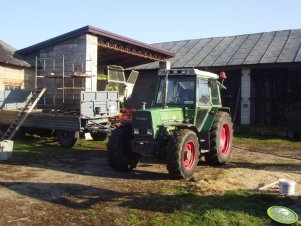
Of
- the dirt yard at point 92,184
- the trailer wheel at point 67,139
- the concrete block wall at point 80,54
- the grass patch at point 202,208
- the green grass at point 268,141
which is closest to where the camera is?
the grass patch at point 202,208

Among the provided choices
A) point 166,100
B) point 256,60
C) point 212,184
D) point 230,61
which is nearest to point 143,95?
point 230,61

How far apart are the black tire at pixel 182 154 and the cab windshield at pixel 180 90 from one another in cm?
118

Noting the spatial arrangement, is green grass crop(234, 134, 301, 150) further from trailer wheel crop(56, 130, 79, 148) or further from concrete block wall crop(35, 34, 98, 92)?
trailer wheel crop(56, 130, 79, 148)

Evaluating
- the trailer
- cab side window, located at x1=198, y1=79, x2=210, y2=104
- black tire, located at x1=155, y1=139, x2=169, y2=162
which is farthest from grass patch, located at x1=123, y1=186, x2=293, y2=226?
the trailer

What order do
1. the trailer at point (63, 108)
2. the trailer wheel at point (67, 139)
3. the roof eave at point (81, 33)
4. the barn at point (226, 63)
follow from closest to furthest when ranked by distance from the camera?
1. the trailer at point (63, 108)
2. the trailer wheel at point (67, 139)
3. the roof eave at point (81, 33)
4. the barn at point (226, 63)

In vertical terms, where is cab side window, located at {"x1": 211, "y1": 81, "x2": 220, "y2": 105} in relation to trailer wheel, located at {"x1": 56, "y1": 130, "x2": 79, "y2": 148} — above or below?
above

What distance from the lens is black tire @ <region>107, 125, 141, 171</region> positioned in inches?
334

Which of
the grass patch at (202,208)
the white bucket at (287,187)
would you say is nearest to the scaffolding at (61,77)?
the grass patch at (202,208)

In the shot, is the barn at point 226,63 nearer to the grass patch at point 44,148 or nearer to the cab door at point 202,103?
the grass patch at point 44,148

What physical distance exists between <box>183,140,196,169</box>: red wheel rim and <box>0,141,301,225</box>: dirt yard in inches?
13.3

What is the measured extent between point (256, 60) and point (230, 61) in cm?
153

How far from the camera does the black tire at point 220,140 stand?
9.27m

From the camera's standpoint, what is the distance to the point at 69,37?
52.1ft

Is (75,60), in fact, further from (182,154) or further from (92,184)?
(182,154)
